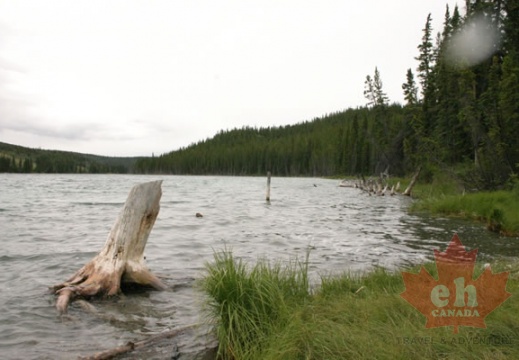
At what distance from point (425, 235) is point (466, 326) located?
11.3 m

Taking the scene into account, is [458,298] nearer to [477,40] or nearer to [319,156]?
[477,40]

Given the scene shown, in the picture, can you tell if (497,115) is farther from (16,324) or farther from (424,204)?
(16,324)

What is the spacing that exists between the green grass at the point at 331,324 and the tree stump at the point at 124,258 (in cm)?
305

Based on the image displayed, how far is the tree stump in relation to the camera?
713 cm

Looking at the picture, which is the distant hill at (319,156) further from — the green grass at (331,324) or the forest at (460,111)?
the green grass at (331,324)

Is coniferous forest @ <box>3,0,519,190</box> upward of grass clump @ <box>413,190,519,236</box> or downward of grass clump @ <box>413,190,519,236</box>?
upward

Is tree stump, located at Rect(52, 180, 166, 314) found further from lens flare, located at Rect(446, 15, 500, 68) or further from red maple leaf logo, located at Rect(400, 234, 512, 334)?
lens flare, located at Rect(446, 15, 500, 68)

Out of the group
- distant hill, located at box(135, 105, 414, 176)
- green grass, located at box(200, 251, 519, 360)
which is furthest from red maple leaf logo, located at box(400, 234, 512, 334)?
distant hill, located at box(135, 105, 414, 176)

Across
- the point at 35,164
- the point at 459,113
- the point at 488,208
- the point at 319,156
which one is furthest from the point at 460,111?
the point at 35,164

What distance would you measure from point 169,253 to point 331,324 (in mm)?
8421

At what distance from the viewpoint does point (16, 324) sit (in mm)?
5883

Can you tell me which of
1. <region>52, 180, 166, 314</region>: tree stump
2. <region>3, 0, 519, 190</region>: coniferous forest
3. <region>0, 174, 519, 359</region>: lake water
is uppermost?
<region>3, 0, 519, 190</region>: coniferous forest

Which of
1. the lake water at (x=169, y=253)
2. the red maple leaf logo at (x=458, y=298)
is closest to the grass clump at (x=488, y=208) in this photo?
the lake water at (x=169, y=253)

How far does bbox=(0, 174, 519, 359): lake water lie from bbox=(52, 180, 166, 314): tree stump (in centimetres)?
30
